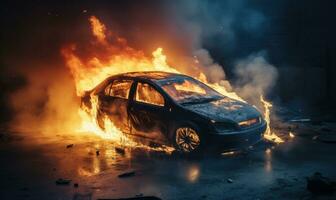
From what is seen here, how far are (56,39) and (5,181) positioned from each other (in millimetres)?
11205

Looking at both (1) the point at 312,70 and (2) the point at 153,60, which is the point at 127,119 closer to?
(2) the point at 153,60

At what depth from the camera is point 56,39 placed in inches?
725

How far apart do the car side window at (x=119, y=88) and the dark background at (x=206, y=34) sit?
5488 mm

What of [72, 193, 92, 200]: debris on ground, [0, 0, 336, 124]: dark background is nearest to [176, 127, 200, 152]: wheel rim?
[72, 193, 92, 200]: debris on ground

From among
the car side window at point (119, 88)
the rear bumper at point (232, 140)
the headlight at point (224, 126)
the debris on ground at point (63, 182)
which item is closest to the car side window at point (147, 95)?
the car side window at point (119, 88)

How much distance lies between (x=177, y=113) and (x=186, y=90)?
1.09 m

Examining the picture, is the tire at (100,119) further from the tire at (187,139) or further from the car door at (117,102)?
the tire at (187,139)

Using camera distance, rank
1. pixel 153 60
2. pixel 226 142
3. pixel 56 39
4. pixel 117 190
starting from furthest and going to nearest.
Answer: pixel 56 39 < pixel 153 60 < pixel 226 142 < pixel 117 190

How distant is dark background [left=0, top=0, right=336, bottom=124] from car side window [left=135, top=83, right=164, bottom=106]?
645cm

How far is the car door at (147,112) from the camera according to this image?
9.73 m

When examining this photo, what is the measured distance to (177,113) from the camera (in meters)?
9.50

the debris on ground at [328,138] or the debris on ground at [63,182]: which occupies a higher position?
the debris on ground at [328,138]

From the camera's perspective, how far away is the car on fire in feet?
29.9

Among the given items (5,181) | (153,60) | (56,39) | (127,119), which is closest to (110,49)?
(153,60)
